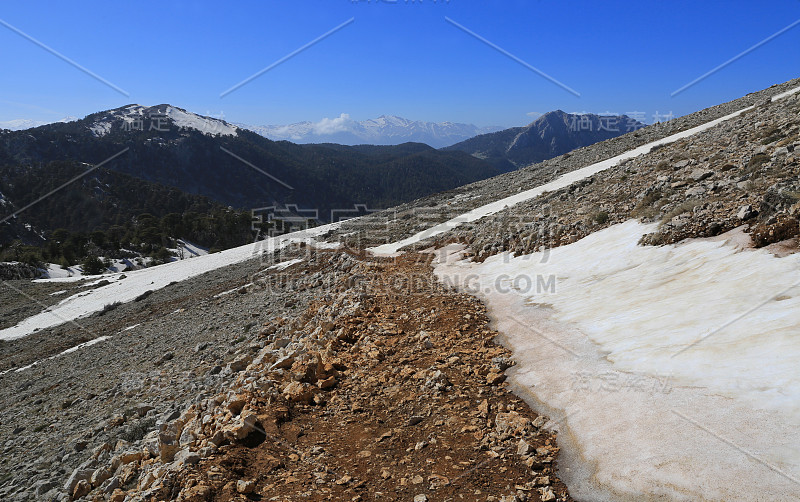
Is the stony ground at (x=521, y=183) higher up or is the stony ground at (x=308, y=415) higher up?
the stony ground at (x=521, y=183)

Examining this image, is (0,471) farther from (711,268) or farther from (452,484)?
(711,268)

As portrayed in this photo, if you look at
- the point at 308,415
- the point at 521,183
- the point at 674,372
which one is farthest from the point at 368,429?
the point at 521,183

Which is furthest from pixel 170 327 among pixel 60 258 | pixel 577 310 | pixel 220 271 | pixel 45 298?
pixel 60 258

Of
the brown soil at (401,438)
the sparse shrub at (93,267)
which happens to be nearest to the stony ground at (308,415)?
the brown soil at (401,438)

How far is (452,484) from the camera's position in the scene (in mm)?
5688

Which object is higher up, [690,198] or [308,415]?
[690,198]

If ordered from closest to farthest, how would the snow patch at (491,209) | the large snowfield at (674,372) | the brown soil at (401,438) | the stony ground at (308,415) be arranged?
the large snowfield at (674,372) → the brown soil at (401,438) → the stony ground at (308,415) → the snow patch at (491,209)

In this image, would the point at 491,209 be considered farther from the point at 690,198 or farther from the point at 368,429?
the point at 368,429

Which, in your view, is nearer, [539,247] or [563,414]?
[563,414]

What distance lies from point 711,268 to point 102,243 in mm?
102434

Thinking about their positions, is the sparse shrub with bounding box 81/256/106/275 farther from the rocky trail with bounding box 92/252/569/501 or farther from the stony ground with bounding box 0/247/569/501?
the rocky trail with bounding box 92/252/569/501

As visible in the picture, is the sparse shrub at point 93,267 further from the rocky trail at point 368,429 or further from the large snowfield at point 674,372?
the large snowfield at point 674,372

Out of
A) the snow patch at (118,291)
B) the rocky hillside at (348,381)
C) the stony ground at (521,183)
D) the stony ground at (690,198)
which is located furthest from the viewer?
the snow patch at (118,291)

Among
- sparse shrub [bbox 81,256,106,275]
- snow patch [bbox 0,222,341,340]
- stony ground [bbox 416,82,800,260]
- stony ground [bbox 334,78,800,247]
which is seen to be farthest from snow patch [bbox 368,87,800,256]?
sparse shrub [bbox 81,256,106,275]
